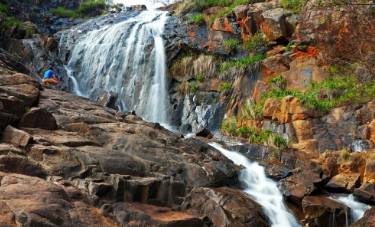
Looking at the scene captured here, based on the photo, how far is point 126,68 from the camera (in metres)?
22.7

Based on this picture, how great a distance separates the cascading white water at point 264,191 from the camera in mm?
8609

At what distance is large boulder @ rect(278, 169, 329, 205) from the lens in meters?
9.43

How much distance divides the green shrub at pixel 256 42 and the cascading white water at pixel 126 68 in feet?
19.7

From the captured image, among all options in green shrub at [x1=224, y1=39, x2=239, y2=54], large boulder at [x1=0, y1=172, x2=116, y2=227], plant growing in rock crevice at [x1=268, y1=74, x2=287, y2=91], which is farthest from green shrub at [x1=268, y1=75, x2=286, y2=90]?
large boulder at [x1=0, y1=172, x2=116, y2=227]

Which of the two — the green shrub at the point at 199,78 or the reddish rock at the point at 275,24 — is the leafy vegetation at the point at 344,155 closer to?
the reddish rock at the point at 275,24

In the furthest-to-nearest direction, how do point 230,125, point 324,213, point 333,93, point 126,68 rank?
1. point 126,68
2. point 230,125
3. point 333,93
4. point 324,213

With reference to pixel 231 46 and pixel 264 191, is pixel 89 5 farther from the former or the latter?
pixel 264 191

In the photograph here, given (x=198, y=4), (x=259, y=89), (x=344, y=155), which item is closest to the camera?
(x=344, y=155)

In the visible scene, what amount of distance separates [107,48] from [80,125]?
51.4 ft

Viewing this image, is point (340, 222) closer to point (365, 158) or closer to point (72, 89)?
point (365, 158)

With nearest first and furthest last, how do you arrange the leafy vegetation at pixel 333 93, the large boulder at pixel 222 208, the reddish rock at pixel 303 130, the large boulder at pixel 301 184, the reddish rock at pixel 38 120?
1. the large boulder at pixel 222 208
2. the reddish rock at pixel 38 120
3. the large boulder at pixel 301 184
4. the reddish rock at pixel 303 130
5. the leafy vegetation at pixel 333 93

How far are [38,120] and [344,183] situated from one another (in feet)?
31.6

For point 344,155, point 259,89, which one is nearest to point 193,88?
point 259,89

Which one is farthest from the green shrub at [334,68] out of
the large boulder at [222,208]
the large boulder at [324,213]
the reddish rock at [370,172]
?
the large boulder at [222,208]
